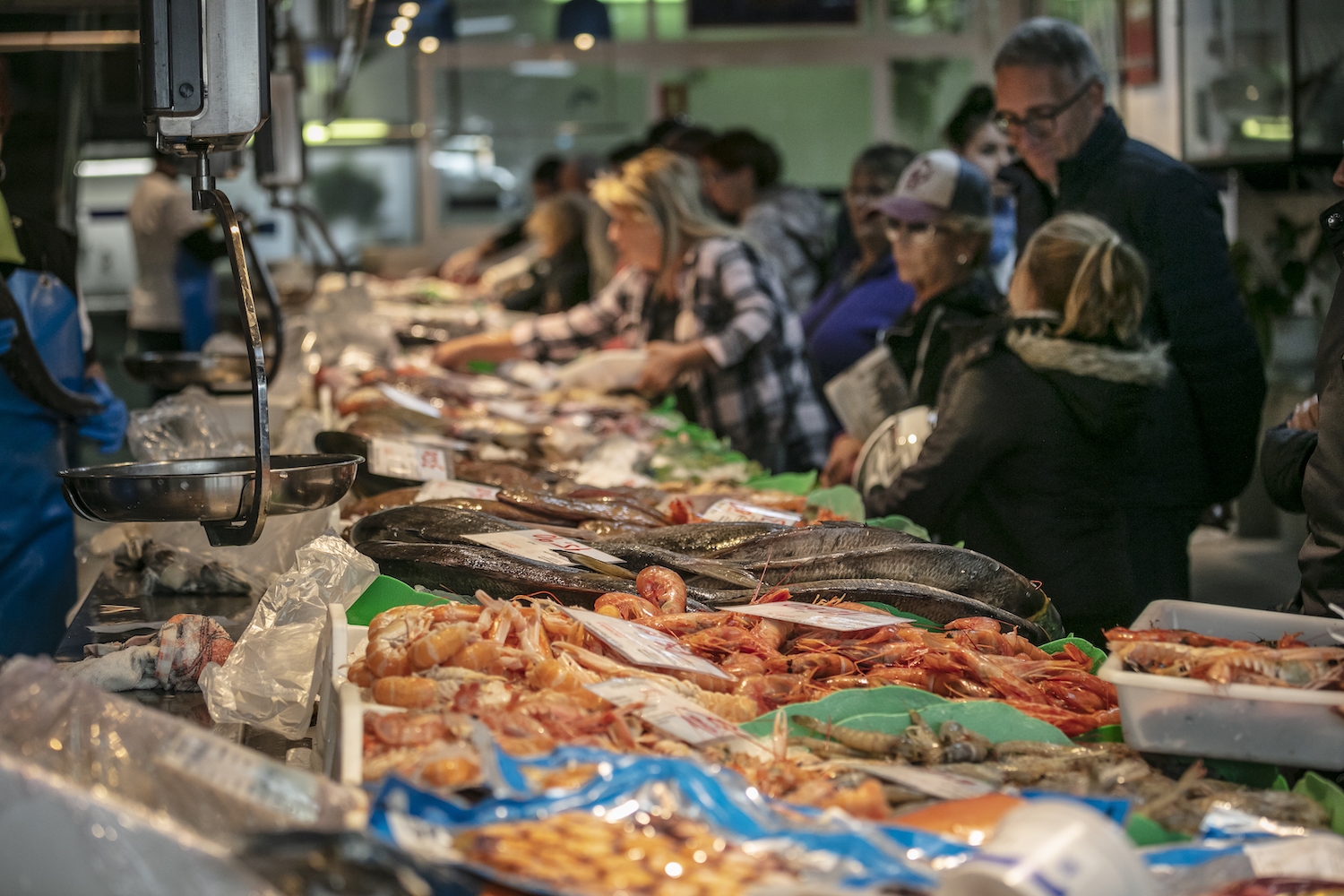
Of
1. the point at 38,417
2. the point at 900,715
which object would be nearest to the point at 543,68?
the point at 38,417

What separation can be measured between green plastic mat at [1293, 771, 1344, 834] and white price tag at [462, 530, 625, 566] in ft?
3.85

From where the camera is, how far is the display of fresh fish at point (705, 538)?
242 centimetres

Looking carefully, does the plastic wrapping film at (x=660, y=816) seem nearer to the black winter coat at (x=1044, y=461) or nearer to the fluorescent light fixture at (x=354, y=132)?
the black winter coat at (x=1044, y=461)

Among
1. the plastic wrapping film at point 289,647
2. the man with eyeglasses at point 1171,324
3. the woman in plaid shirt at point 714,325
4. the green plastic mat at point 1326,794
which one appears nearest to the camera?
the green plastic mat at point 1326,794

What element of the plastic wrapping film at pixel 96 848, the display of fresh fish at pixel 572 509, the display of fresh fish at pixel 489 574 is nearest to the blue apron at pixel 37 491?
the display of fresh fish at pixel 572 509

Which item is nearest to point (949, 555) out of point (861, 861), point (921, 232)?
point (861, 861)

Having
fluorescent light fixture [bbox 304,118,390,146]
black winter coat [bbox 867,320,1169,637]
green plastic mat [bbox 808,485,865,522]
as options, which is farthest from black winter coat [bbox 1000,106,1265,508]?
fluorescent light fixture [bbox 304,118,390,146]

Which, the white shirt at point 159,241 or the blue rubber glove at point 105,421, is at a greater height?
the white shirt at point 159,241

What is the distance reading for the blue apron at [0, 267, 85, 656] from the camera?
134 inches

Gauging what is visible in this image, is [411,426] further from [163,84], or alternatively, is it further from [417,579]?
[163,84]

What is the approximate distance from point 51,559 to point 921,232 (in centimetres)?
280

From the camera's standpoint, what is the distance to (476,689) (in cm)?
163

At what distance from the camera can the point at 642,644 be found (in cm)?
185

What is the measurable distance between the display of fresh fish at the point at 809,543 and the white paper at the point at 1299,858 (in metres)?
1.07
